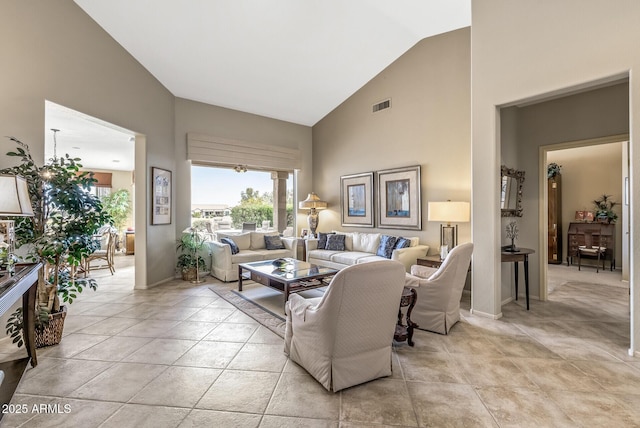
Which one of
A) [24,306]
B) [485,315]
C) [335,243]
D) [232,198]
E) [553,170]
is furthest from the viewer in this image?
[232,198]

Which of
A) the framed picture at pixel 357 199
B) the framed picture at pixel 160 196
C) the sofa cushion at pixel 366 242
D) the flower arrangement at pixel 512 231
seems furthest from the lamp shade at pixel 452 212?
the framed picture at pixel 160 196

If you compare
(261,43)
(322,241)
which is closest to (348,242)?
(322,241)

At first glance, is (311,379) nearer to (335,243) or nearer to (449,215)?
(449,215)

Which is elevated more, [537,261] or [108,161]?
[108,161]

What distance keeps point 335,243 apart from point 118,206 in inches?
295

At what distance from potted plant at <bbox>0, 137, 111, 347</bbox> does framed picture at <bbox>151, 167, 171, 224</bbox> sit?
1.99 meters


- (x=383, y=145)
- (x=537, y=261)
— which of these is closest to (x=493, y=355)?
(x=537, y=261)

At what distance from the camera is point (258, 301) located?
421 cm

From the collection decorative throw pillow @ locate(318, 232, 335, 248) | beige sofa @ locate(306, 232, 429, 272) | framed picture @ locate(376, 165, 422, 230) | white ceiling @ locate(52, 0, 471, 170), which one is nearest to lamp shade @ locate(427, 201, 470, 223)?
beige sofa @ locate(306, 232, 429, 272)

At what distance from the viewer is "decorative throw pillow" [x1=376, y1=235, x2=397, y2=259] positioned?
5207 millimetres

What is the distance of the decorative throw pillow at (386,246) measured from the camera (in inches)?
205

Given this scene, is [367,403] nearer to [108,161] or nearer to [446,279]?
[446,279]

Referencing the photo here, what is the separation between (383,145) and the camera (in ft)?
19.3

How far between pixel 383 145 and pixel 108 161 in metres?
7.85
